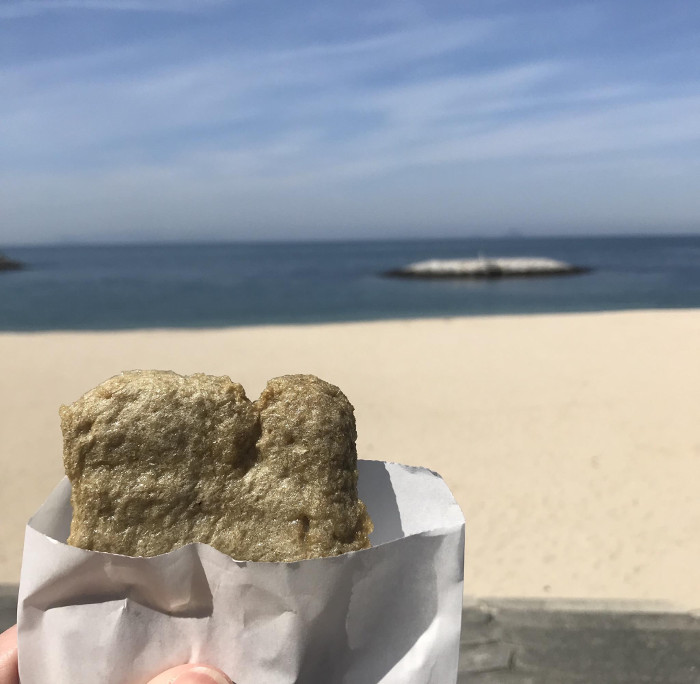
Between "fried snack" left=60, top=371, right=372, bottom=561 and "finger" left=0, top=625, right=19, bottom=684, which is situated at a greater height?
"fried snack" left=60, top=371, right=372, bottom=561

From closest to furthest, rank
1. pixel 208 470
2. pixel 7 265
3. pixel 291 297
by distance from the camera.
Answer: pixel 208 470 < pixel 291 297 < pixel 7 265

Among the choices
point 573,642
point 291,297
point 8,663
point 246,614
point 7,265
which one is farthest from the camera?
point 7,265

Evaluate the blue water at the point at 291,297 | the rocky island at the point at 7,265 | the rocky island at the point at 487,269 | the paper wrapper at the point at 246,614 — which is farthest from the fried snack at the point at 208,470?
the rocky island at the point at 7,265

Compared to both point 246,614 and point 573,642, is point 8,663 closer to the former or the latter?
point 246,614

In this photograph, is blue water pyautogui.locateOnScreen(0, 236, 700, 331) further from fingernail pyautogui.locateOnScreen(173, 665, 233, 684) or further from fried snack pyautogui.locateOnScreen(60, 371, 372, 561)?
fingernail pyautogui.locateOnScreen(173, 665, 233, 684)

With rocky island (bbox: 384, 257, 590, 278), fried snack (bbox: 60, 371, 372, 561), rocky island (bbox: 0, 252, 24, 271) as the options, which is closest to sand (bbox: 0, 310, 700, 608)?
fried snack (bbox: 60, 371, 372, 561)

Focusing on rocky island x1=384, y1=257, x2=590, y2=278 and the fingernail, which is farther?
rocky island x1=384, y1=257, x2=590, y2=278

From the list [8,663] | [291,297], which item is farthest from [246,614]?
[291,297]

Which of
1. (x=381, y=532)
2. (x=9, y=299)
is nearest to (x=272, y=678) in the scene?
(x=381, y=532)
